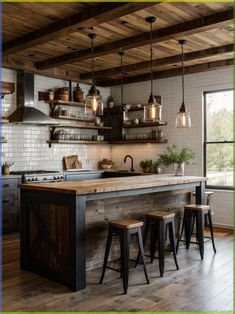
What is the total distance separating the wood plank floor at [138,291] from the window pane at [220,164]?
8.31 feet

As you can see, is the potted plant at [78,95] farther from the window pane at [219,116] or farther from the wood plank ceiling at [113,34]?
the window pane at [219,116]

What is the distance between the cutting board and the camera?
25.1ft

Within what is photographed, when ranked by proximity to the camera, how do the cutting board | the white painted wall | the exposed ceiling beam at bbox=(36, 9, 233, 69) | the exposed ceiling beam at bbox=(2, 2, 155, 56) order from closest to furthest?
the exposed ceiling beam at bbox=(2, 2, 155, 56) → the exposed ceiling beam at bbox=(36, 9, 233, 69) → the white painted wall → the cutting board

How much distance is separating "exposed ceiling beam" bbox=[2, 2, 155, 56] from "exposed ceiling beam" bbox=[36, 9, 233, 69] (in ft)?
3.19

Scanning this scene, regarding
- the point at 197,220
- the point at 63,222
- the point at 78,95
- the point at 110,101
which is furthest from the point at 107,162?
the point at 63,222

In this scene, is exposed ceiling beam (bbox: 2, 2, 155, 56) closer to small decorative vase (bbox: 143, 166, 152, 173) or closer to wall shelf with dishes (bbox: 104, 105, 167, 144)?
wall shelf with dishes (bbox: 104, 105, 167, 144)

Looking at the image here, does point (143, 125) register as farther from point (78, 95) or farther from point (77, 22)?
point (77, 22)

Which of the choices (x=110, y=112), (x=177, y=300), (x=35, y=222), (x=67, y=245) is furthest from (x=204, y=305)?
(x=110, y=112)

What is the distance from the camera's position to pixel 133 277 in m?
3.93

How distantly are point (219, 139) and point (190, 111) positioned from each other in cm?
86

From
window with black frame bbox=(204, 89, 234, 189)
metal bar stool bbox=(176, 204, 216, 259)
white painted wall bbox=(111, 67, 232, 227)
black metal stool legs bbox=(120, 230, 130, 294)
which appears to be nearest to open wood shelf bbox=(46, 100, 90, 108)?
white painted wall bbox=(111, 67, 232, 227)

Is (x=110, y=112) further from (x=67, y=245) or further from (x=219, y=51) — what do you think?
(x=67, y=245)

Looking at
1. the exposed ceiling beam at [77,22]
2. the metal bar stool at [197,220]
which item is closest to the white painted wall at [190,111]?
the metal bar stool at [197,220]

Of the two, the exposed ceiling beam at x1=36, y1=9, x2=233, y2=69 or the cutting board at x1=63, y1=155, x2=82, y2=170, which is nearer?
the exposed ceiling beam at x1=36, y1=9, x2=233, y2=69
